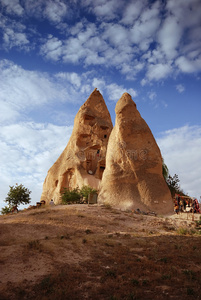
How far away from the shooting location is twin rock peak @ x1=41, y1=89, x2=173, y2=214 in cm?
1752

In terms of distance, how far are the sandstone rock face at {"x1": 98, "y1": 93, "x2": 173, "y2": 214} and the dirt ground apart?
5463mm

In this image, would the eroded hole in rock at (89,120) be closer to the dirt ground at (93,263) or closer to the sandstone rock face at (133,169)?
the sandstone rock face at (133,169)

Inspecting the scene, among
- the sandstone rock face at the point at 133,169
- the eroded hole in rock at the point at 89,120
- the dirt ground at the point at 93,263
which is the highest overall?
the eroded hole in rock at the point at 89,120

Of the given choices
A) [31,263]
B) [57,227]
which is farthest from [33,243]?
[57,227]

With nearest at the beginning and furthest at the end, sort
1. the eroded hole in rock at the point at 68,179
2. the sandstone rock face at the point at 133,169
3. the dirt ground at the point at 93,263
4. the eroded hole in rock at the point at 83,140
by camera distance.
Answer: the dirt ground at the point at 93,263
the sandstone rock face at the point at 133,169
the eroded hole in rock at the point at 68,179
the eroded hole in rock at the point at 83,140

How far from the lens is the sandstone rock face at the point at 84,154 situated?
25.8m

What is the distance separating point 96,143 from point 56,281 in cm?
2266

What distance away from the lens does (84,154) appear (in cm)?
2697

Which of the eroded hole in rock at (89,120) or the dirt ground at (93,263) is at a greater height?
the eroded hole in rock at (89,120)

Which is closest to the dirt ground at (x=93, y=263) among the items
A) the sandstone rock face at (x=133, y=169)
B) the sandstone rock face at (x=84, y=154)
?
the sandstone rock face at (x=133, y=169)

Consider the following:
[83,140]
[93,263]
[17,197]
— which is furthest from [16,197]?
[93,263]

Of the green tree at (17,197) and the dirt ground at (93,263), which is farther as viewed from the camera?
the green tree at (17,197)

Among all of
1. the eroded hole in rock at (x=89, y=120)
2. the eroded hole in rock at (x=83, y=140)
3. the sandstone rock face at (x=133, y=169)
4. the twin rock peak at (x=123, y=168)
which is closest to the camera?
the sandstone rock face at (x=133, y=169)

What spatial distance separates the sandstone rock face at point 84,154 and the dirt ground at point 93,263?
45.7 ft
